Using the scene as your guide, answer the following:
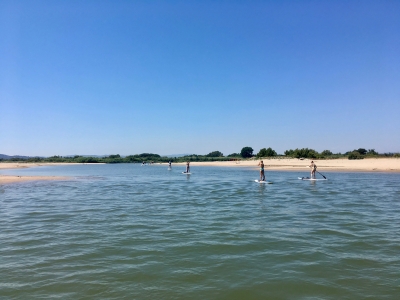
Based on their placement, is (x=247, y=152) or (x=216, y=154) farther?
(x=216, y=154)

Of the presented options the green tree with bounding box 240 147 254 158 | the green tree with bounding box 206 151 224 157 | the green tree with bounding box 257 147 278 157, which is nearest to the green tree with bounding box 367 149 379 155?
the green tree with bounding box 257 147 278 157

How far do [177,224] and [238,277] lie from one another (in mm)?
6013

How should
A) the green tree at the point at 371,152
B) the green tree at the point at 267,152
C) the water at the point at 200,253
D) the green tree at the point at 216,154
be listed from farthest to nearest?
1. the green tree at the point at 216,154
2. the green tree at the point at 267,152
3. the green tree at the point at 371,152
4. the water at the point at 200,253

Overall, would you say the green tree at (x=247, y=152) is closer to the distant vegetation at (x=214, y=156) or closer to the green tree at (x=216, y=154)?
the distant vegetation at (x=214, y=156)

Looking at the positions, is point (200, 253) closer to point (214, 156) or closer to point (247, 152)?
point (247, 152)

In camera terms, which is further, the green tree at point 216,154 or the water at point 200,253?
the green tree at point 216,154

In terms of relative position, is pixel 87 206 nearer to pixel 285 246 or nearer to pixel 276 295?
pixel 285 246

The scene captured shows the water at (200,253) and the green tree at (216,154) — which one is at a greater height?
the green tree at (216,154)

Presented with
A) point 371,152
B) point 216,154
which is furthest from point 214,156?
point 371,152

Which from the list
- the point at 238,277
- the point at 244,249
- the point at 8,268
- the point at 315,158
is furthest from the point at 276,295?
the point at 315,158

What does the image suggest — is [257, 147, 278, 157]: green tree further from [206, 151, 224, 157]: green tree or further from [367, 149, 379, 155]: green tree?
[206, 151, 224, 157]: green tree

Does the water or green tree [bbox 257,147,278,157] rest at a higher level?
green tree [bbox 257,147,278,157]

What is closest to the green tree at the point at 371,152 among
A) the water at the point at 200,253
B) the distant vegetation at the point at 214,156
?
the distant vegetation at the point at 214,156

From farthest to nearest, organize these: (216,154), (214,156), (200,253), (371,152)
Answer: (216,154) → (214,156) → (371,152) → (200,253)
